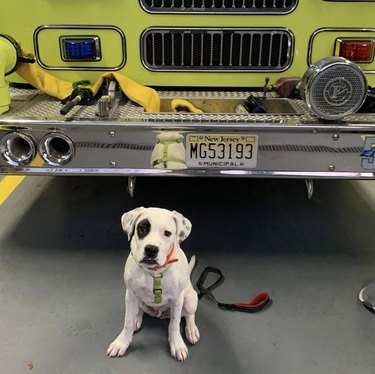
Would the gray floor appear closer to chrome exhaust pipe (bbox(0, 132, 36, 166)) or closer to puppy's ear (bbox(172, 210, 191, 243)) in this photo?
puppy's ear (bbox(172, 210, 191, 243))

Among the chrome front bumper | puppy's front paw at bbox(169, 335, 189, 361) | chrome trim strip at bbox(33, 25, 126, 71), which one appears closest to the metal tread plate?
the chrome front bumper

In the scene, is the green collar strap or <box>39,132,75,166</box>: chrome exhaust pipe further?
<box>39,132,75,166</box>: chrome exhaust pipe

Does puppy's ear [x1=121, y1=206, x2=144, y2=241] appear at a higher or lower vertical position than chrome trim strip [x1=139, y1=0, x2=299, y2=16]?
lower

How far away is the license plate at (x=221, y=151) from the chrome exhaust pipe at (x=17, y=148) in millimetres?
665

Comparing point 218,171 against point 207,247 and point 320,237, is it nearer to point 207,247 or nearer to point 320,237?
point 207,247

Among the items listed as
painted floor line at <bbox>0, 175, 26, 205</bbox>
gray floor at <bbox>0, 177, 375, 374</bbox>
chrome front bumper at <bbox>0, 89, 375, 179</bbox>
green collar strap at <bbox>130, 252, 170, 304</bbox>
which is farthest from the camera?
painted floor line at <bbox>0, 175, 26, 205</bbox>

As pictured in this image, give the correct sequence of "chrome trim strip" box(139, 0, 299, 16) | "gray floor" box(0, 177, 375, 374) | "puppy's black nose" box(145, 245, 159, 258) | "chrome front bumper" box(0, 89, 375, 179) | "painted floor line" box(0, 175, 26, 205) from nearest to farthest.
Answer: "puppy's black nose" box(145, 245, 159, 258), "gray floor" box(0, 177, 375, 374), "chrome front bumper" box(0, 89, 375, 179), "chrome trim strip" box(139, 0, 299, 16), "painted floor line" box(0, 175, 26, 205)

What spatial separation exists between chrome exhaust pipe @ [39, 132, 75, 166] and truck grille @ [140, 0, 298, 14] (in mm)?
831

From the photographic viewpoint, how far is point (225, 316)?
2.01m

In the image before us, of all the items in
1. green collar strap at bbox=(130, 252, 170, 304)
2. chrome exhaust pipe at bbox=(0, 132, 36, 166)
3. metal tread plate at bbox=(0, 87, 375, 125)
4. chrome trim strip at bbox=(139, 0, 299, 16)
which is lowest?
green collar strap at bbox=(130, 252, 170, 304)

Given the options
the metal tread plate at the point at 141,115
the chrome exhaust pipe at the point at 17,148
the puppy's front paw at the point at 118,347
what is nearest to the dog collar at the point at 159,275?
the puppy's front paw at the point at 118,347

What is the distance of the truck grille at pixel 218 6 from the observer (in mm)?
2375

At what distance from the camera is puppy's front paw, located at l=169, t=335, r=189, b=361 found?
5.80 feet

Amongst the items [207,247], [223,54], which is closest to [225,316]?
[207,247]
